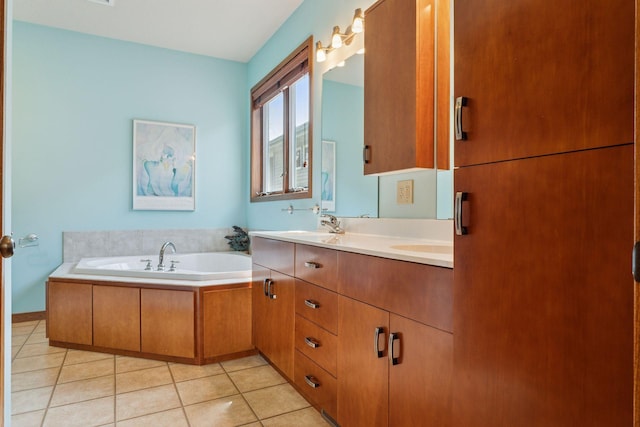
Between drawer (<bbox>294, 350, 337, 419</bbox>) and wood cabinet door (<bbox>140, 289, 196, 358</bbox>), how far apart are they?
0.94 meters

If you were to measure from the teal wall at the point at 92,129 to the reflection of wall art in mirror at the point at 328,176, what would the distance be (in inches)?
74.3

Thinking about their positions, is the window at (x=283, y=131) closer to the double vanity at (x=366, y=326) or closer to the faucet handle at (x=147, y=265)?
the double vanity at (x=366, y=326)

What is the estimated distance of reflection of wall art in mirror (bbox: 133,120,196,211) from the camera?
3.75 metres


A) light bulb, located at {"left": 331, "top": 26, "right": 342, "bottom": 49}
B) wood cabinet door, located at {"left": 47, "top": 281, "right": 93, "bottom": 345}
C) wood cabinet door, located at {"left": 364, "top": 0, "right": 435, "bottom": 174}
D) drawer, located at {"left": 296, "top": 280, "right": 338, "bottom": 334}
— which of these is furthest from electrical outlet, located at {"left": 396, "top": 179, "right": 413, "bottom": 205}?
wood cabinet door, located at {"left": 47, "top": 281, "right": 93, "bottom": 345}

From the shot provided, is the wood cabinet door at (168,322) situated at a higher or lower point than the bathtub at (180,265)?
lower

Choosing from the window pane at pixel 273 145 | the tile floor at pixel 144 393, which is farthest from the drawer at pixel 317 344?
the window pane at pixel 273 145

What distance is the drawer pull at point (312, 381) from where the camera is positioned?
1786 millimetres

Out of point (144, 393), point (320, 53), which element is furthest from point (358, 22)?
point (144, 393)

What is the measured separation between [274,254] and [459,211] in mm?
1530

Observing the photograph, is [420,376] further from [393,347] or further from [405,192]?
[405,192]

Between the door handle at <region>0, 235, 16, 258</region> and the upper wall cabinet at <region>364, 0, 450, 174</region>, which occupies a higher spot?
the upper wall cabinet at <region>364, 0, 450, 174</region>

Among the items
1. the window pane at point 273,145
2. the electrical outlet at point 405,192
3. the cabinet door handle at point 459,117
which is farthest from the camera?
the window pane at point 273,145

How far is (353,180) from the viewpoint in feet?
7.67

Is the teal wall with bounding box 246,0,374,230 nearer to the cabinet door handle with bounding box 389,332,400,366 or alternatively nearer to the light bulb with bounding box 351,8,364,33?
the light bulb with bounding box 351,8,364,33
